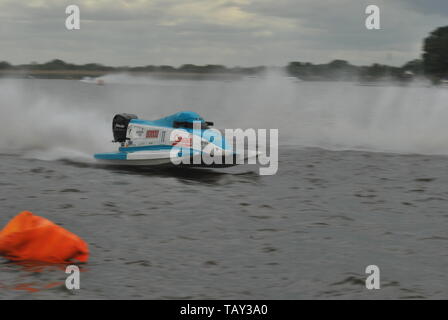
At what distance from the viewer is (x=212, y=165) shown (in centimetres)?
1345

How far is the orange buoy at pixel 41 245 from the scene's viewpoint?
7.27 metres

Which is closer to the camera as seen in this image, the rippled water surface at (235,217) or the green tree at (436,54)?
the rippled water surface at (235,217)

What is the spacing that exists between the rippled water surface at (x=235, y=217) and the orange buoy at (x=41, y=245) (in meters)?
0.17

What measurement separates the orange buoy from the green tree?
34.8m

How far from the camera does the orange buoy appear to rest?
7270 millimetres

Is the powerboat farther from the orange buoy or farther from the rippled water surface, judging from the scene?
the orange buoy

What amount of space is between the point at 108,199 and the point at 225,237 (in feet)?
10.0

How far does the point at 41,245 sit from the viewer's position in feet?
24.0

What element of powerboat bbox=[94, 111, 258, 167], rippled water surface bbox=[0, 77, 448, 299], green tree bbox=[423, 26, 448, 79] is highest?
green tree bbox=[423, 26, 448, 79]

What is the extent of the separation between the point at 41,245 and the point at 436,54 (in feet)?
126

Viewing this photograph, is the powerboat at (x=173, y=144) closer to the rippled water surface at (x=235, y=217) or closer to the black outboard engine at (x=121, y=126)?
the black outboard engine at (x=121, y=126)

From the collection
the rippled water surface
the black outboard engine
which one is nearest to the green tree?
the rippled water surface

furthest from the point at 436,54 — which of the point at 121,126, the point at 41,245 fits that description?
the point at 41,245

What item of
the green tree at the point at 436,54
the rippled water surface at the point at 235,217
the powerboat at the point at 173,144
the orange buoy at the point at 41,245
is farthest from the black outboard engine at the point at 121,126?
the green tree at the point at 436,54
